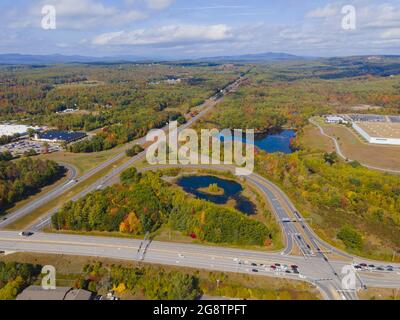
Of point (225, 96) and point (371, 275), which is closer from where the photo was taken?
point (371, 275)

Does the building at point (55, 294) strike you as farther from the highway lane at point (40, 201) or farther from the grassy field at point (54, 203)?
the highway lane at point (40, 201)

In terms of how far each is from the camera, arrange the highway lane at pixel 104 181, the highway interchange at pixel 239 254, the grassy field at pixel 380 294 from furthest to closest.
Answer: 1. the highway lane at pixel 104 181
2. the highway interchange at pixel 239 254
3. the grassy field at pixel 380 294

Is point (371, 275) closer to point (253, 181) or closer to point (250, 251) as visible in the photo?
point (250, 251)

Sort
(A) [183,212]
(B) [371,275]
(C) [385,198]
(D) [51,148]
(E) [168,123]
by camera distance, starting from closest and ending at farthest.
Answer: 1. (B) [371,275]
2. (A) [183,212]
3. (C) [385,198]
4. (D) [51,148]
5. (E) [168,123]

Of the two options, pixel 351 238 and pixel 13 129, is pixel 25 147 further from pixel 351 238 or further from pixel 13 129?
pixel 351 238

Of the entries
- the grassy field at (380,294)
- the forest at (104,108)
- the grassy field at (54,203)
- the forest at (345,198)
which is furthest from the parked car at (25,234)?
the forest at (104,108)

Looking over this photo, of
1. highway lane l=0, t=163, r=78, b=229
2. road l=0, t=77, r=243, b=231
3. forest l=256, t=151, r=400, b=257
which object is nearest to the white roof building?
road l=0, t=77, r=243, b=231

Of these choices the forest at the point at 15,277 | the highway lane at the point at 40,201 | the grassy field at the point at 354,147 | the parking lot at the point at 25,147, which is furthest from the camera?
the parking lot at the point at 25,147

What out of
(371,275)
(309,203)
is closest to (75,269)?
(371,275)
